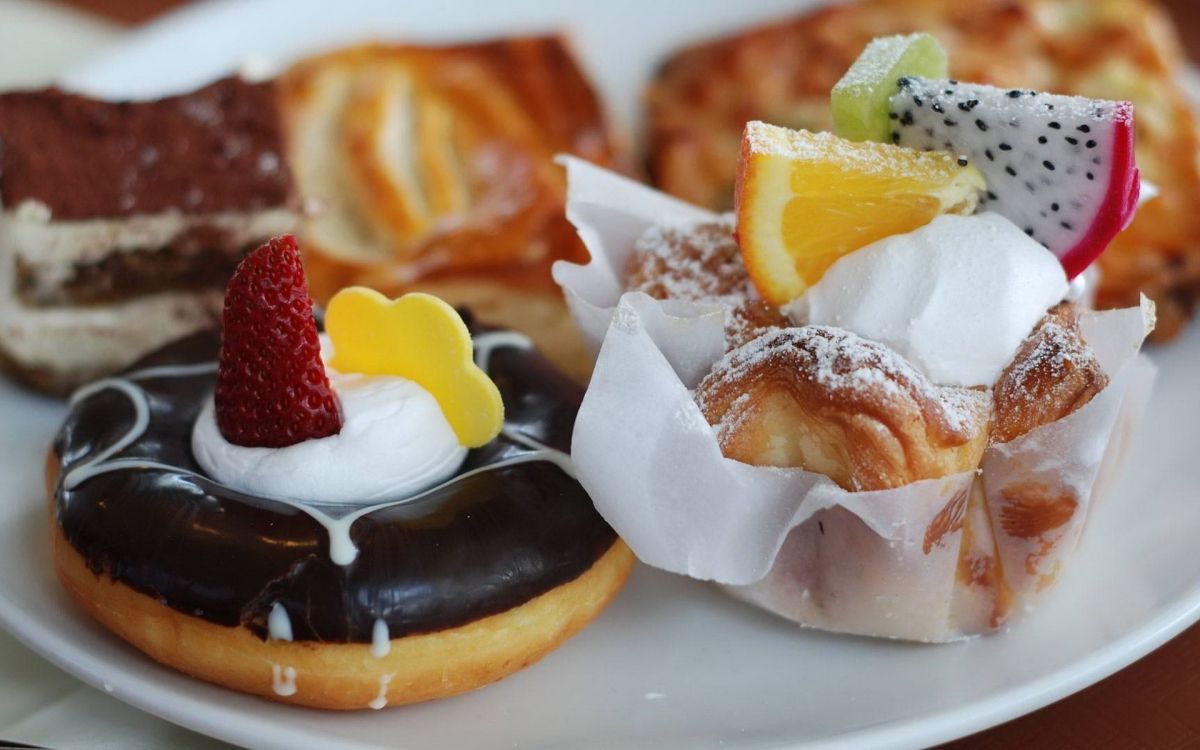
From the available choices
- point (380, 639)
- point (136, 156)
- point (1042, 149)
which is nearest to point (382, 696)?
point (380, 639)

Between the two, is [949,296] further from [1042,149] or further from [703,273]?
[703,273]

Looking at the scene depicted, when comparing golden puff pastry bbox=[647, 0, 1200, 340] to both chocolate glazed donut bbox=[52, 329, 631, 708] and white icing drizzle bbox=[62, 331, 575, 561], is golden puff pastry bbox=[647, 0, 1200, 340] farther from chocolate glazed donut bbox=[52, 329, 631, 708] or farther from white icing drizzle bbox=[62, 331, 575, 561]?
chocolate glazed donut bbox=[52, 329, 631, 708]

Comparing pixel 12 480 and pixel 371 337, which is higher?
pixel 371 337

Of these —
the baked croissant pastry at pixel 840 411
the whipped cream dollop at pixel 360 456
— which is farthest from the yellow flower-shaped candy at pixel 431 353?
the baked croissant pastry at pixel 840 411

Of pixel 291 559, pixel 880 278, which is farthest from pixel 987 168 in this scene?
pixel 291 559

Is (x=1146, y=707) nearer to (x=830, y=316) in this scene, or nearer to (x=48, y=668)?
(x=830, y=316)

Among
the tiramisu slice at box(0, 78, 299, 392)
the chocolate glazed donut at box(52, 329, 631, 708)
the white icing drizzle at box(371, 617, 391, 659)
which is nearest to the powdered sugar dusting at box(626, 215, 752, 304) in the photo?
the chocolate glazed donut at box(52, 329, 631, 708)
